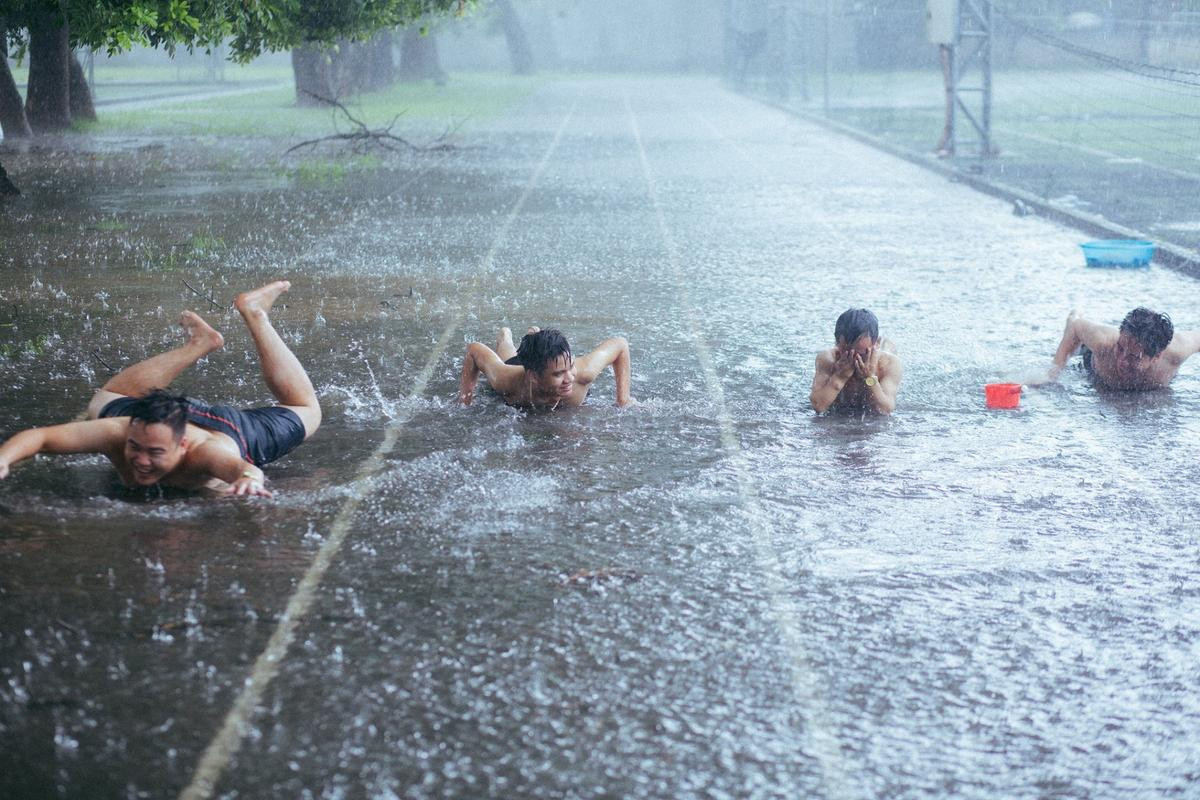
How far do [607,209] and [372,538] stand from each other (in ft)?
37.9

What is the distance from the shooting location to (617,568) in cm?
545

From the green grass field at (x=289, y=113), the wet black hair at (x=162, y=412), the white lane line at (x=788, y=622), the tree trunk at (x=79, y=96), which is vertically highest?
the tree trunk at (x=79, y=96)

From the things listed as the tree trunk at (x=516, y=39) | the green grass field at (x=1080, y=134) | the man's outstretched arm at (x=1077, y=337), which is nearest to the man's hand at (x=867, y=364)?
the man's outstretched arm at (x=1077, y=337)

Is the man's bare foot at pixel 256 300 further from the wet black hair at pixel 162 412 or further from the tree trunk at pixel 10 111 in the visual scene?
the tree trunk at pixel 10 111

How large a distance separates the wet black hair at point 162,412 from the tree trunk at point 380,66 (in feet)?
148

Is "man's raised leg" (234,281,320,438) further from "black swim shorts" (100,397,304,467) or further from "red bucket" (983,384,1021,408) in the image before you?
"red bucket" (983,384,1021,408)

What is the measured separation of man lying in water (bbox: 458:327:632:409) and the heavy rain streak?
25mm

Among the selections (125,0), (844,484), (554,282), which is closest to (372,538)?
(844,484)

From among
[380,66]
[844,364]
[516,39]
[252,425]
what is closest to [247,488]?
[252,425]

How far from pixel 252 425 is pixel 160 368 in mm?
829

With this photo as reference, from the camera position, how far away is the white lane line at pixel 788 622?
13.3 ft

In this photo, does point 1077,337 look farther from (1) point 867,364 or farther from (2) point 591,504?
(2) point 591,504

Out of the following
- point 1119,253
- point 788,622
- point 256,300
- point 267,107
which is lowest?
point 788,622

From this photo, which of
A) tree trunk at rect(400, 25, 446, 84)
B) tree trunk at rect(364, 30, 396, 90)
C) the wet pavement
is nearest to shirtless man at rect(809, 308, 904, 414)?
the wet pavement
